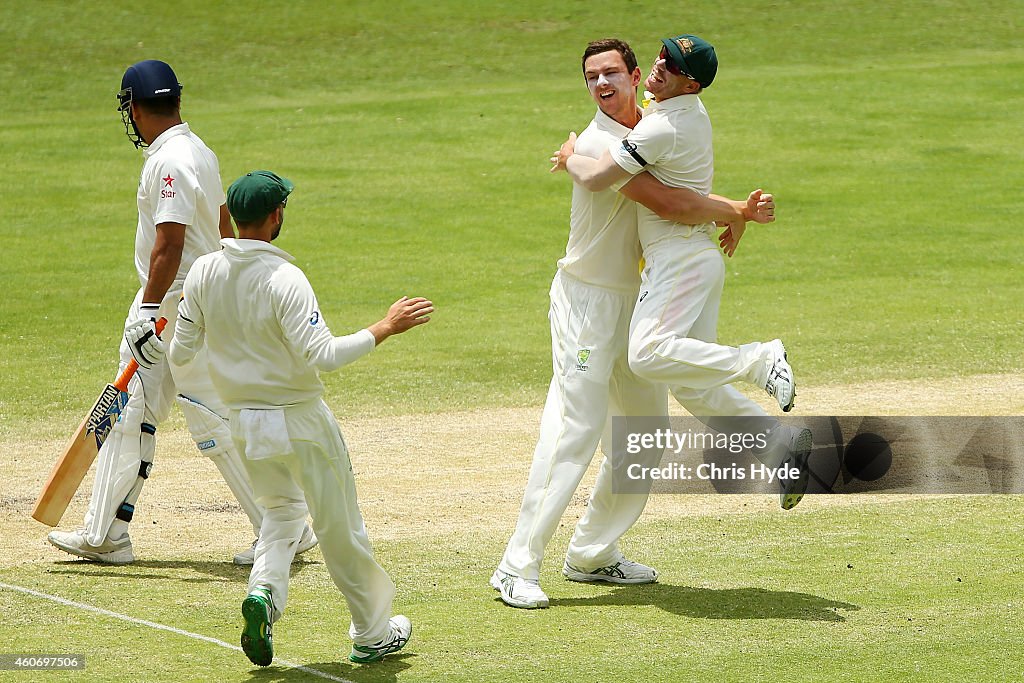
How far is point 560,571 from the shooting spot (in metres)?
7.32

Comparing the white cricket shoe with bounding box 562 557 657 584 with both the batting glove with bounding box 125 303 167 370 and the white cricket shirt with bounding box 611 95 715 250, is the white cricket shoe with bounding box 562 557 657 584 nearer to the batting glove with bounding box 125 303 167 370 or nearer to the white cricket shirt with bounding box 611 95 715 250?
the white cricket shirt with bounding box 611 95 715 250

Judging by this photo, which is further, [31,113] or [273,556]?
[31,113]

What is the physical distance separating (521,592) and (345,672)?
3.63 ft

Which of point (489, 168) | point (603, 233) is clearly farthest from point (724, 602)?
point (489, 168)

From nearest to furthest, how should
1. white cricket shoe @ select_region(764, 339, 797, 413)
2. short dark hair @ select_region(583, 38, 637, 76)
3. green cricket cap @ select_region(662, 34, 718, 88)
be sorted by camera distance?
white cricket shoe @ select_region(764, 339, 797, 413)
green cricket cap @ select_region(662, 34, 718, 88)
short dark hair @ select_region(583, 38, 637, 76)

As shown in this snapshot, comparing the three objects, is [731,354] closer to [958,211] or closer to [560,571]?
[560,571]

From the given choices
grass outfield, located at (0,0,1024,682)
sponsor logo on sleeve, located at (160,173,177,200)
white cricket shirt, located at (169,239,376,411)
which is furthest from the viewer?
sponsor logo on sleeve, located at (160,173,177,200)

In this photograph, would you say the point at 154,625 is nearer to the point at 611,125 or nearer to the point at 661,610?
the point at 661,610

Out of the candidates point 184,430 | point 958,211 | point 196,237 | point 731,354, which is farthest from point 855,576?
point 958,211

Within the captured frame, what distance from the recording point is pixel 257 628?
5.40 meters

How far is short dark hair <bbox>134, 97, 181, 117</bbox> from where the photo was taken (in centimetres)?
753

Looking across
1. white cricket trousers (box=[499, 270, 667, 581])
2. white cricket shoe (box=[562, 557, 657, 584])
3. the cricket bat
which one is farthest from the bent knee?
the cricket bat

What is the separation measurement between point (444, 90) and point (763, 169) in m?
6.58

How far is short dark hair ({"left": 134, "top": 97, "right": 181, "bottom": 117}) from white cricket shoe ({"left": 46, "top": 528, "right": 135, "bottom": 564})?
2.20m
